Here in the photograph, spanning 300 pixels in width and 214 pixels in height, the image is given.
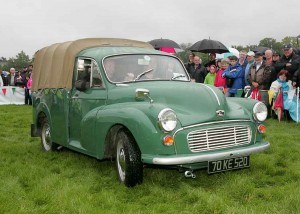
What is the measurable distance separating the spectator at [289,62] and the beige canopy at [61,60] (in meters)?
4.76

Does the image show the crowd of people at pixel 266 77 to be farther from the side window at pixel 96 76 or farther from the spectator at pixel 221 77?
the side window at pixel 96 76

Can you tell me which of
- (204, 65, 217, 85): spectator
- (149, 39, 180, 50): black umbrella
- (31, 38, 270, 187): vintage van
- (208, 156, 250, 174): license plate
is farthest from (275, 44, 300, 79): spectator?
(208, 156, 250, 174): license plate

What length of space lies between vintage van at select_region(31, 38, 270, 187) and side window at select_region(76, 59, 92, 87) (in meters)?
0.02

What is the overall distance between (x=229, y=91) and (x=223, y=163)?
22.7 feet

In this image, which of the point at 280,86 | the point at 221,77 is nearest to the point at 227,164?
the point at 280,86

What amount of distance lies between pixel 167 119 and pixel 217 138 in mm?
710

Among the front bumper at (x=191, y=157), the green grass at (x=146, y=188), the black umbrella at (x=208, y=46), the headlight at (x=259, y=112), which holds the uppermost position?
the black umbrella at (x=208, y=46)

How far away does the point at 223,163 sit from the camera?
500 cm

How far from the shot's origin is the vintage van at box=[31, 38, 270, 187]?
4.88m

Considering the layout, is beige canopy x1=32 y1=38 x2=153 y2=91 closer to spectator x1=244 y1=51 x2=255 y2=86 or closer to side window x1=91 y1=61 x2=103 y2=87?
side window x1=91 y1=61 x2=103 y2=87

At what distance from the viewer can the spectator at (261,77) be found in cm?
1126

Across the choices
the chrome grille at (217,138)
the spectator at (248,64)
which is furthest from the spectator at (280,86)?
the chrome grille at (217,138)

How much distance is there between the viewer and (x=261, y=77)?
11305 mm

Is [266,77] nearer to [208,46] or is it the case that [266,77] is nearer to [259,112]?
[208,46]
